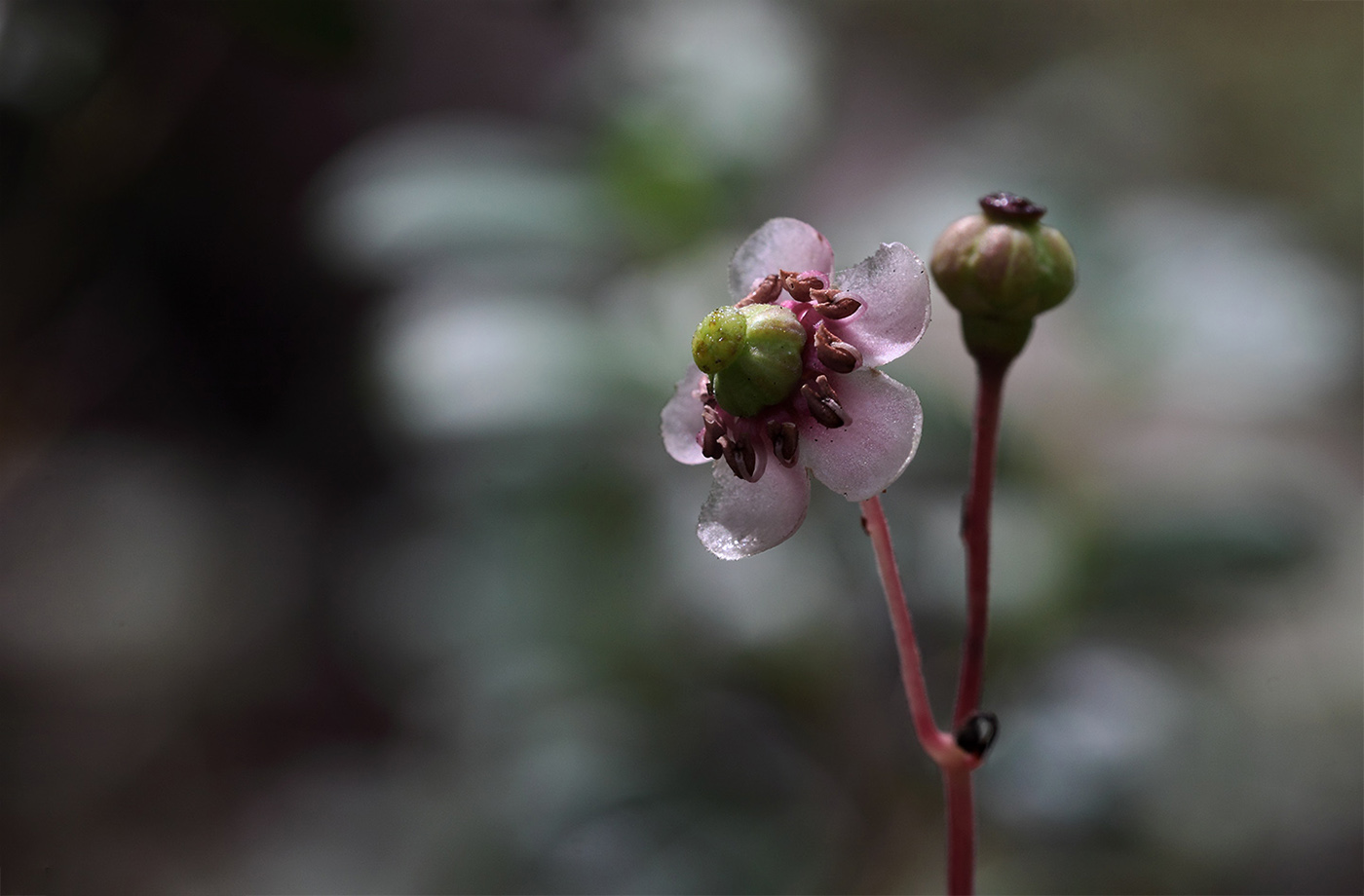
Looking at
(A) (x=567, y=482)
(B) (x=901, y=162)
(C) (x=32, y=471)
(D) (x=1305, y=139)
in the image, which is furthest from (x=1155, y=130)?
(C) (x=32, y=471)

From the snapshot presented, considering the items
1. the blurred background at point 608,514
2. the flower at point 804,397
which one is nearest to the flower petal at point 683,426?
the flower at point 804,397

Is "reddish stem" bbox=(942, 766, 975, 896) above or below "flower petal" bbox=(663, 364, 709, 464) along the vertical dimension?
below

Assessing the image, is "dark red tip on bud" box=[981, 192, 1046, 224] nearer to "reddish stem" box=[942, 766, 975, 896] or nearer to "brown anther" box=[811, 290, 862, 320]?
"brown anther" box=[811, 290, 862, 320]

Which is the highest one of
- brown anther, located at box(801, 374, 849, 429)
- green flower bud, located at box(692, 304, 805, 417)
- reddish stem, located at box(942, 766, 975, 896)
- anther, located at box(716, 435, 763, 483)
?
green flower bud, located at box(692, 304, 805, 417)

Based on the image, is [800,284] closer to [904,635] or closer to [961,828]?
[904,635]

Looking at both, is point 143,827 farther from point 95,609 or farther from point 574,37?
point 574,37

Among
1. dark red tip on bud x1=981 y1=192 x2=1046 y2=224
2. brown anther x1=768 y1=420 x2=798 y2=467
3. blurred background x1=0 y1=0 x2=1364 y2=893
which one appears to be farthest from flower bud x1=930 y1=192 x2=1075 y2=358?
blurred background x1=0 y1=0 x2=1364 y2=893
